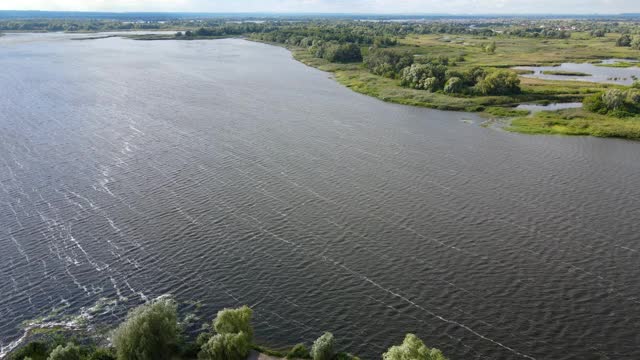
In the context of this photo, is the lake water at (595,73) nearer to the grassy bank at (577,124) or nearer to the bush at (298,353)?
the grassy bank at (577,124)

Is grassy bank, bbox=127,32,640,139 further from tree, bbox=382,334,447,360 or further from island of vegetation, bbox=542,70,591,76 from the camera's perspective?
tree, bbox=382,334,447,360

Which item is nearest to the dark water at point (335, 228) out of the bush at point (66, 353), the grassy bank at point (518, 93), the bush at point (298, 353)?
the bush at point (298, 353)

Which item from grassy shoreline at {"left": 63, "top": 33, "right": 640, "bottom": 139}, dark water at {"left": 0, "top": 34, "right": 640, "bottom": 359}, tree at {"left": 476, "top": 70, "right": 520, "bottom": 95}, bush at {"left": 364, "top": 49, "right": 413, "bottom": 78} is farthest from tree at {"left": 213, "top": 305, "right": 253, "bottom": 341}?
bush at {"left": 364, "top": 49, "right": 413, "bottom": 78}

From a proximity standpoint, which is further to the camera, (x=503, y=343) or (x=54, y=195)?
(x=54, y=195)

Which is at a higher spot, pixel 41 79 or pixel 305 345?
pixel 41 79

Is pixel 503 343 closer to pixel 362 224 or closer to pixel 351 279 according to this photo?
pixel 351 279

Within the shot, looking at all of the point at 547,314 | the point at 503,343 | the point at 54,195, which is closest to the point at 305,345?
the point at 503,343

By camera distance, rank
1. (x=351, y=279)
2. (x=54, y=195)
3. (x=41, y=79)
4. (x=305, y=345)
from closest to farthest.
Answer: (x=305, y=345) → (x=351, y=279) → (x=54, y=195) → (x=41, y=79)
